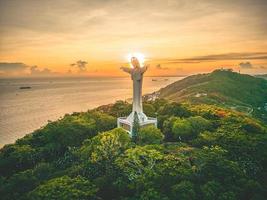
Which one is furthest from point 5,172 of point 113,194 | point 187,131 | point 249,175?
point 249,175

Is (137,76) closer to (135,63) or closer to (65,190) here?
(135,63)

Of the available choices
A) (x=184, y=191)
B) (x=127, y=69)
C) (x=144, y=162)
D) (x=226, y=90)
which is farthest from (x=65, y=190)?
(x=226, y=90)

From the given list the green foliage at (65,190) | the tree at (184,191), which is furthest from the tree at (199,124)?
the green foliage at (65,190)

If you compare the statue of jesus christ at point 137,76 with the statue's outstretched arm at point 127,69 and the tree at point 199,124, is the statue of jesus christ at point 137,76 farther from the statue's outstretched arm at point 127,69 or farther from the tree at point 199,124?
the tree at point 199,124

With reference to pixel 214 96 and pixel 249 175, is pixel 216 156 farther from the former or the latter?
pixel 214 96

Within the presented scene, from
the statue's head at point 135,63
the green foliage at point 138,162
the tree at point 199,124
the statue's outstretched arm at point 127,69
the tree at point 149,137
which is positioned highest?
the statue's head at point 135,63

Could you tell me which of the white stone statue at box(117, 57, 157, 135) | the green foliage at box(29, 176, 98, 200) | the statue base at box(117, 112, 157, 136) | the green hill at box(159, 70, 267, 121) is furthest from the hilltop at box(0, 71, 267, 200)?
the green hill at box(159, 70, 267, 121)

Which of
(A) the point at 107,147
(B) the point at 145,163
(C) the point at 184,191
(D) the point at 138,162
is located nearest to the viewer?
(C) the point at 184,191
